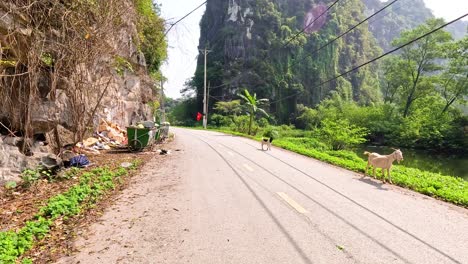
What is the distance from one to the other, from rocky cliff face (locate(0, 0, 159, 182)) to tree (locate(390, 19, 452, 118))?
46368mm

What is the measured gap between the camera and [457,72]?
41.2m

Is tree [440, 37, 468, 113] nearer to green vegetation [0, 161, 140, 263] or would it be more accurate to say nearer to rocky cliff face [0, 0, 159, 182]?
rocky cliff face [0, 0, 159, 182]

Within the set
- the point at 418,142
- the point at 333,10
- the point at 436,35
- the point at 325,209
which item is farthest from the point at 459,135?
the point at 333,10

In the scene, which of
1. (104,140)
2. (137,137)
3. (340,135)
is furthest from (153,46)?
(340,135)

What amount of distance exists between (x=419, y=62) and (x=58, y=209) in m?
52.6

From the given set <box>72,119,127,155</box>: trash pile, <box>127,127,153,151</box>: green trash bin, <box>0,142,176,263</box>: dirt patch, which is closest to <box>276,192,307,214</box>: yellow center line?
<box>0,142,176,263</box>: dirt patch

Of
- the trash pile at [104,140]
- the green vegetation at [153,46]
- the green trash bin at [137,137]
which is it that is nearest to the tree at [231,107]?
the green vegetation at [153,46]

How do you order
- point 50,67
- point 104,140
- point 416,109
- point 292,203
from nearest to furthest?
point 292,203 → point 50,67 → point 104,140 → point 416,109

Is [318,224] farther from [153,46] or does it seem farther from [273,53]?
[273,53]

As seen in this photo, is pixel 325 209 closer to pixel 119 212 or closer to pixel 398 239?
pixel 398 239

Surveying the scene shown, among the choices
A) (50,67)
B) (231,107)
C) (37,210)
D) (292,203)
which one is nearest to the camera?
(37,210)

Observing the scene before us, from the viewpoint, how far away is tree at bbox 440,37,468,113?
40.7 metres

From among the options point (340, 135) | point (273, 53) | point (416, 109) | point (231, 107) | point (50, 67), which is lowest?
point (340, 135)

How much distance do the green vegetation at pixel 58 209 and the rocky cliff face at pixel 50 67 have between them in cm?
169
